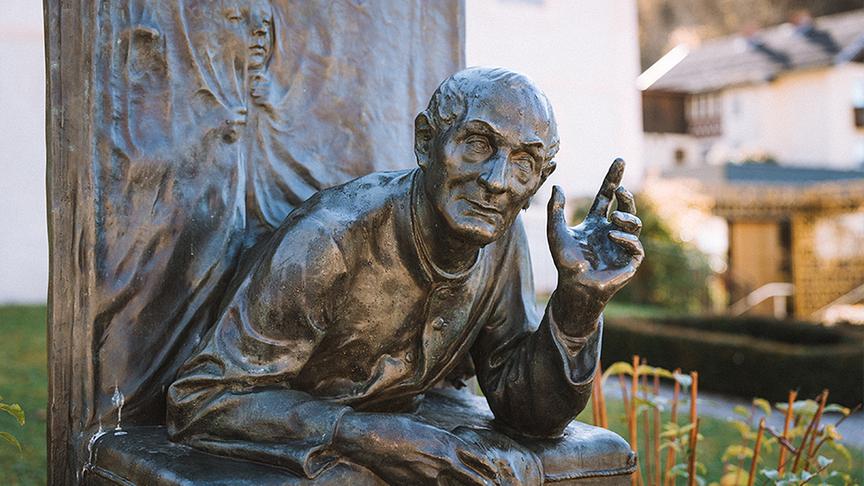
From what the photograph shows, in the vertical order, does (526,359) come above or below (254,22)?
below

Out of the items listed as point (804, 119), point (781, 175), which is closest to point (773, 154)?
point (804, 119)

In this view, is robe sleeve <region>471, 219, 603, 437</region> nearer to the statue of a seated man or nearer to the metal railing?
the statue of a seated man

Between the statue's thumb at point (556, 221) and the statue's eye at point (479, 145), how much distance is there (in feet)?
0.70

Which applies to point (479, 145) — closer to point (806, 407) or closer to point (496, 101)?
point (496, 101)

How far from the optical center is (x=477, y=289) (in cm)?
228

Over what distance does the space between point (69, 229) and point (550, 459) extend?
1331 mm

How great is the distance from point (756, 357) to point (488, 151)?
7.23 meters

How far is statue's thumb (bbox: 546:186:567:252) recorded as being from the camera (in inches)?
82.4

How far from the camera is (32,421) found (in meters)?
5.27

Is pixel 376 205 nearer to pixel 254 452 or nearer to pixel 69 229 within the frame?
pixel 254 452

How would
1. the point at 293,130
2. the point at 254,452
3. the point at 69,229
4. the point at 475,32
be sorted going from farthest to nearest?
the point at 475,32, the point at 293,130, the point at 69,229, the point at 254,452

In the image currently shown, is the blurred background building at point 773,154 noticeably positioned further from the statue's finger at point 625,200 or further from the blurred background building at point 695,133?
the statue's finger at point 625,200

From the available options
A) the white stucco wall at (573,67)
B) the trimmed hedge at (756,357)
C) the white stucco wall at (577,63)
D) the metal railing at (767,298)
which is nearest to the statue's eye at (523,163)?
the trimmed hedge at (756,357)

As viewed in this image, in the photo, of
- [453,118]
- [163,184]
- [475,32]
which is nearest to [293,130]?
[163,184]
